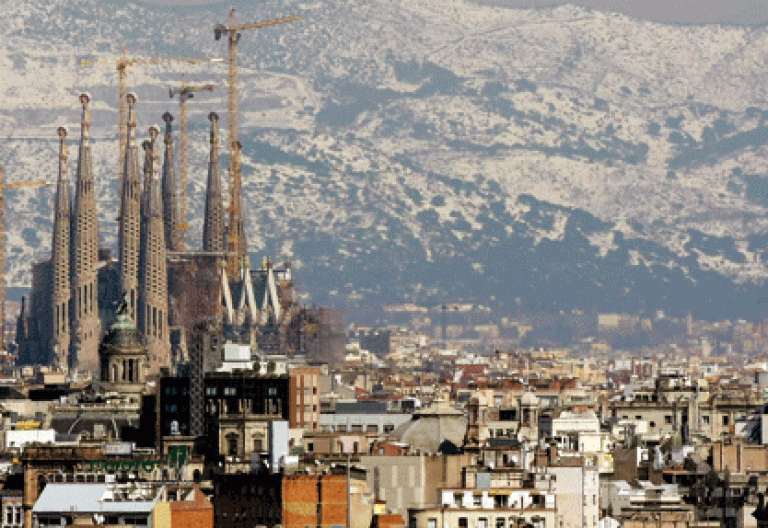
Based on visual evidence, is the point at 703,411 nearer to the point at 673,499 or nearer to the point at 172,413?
the point at 172,413

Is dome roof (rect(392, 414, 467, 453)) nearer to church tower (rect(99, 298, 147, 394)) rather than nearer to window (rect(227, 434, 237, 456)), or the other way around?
window (rect(227, 434, 237, 456))

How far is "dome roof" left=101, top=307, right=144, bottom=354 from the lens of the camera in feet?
494

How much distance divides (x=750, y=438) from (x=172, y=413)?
56.4 feet

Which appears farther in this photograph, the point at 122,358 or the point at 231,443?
the point at 122,358

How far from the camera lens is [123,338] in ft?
500

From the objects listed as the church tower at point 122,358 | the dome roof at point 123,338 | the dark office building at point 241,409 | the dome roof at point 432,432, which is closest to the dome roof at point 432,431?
the dome roof at point 432,432

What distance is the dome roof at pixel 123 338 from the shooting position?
15062 centimetres

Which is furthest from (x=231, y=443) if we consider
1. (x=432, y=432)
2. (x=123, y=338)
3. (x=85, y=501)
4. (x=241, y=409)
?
(x=123, y=338)

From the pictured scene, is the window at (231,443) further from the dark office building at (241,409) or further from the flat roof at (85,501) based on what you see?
the flat roof at (85,501)

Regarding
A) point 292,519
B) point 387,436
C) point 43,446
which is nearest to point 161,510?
point 292,519

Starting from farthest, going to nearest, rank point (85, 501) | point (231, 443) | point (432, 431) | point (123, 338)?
point (123, 338)
point (432, 431)
point (231, 443)
point (85, 501)

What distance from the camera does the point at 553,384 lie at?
187m

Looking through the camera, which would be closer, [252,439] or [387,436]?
[252,439]

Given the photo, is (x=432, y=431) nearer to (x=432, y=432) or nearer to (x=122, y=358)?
(x=432, y=432)
